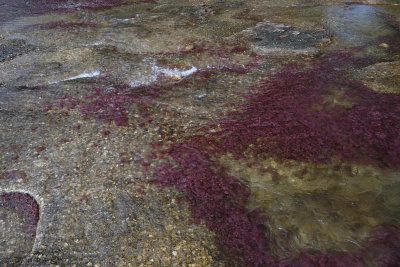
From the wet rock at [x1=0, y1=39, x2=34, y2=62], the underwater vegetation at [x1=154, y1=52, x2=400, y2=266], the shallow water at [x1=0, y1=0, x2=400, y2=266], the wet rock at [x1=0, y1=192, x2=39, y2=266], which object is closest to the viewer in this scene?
the underwater vegetation at [x1=154, y1=52, x2=400, y2=266]

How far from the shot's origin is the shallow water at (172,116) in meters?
8.64

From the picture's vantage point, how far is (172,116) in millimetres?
13430

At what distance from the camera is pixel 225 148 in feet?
37.8

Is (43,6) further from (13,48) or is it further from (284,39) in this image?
(284,39)

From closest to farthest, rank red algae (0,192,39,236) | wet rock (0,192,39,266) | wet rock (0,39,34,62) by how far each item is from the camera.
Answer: wet rock (0,192,39,266)
red algae (0,192,39,236)
wet rock (0,39,34,62)

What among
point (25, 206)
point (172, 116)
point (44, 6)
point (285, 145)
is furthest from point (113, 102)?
point (44, 6)

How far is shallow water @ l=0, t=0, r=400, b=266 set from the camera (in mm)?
8641

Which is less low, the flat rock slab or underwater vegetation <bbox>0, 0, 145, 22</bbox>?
underwater vegetation <bbox>0, 0, 145, 22</bbox>

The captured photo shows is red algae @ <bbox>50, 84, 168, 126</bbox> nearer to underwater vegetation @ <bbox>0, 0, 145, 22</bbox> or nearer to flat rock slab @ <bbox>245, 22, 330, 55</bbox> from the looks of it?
flat rock slab @ <bbox>245, 22, 330, 55</bbox>

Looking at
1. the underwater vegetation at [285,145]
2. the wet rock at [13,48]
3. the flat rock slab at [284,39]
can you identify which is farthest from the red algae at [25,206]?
the flat rock slab at [284,39]

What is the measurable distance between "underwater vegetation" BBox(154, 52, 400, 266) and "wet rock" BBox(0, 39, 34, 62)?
48.8 ft

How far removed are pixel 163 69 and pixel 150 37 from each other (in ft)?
17.1

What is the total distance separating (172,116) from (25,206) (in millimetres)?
6569

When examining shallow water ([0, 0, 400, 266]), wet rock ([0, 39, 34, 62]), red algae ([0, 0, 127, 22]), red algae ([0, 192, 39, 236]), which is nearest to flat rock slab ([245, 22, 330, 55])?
shallow water ([0, 0, 400, 266])
